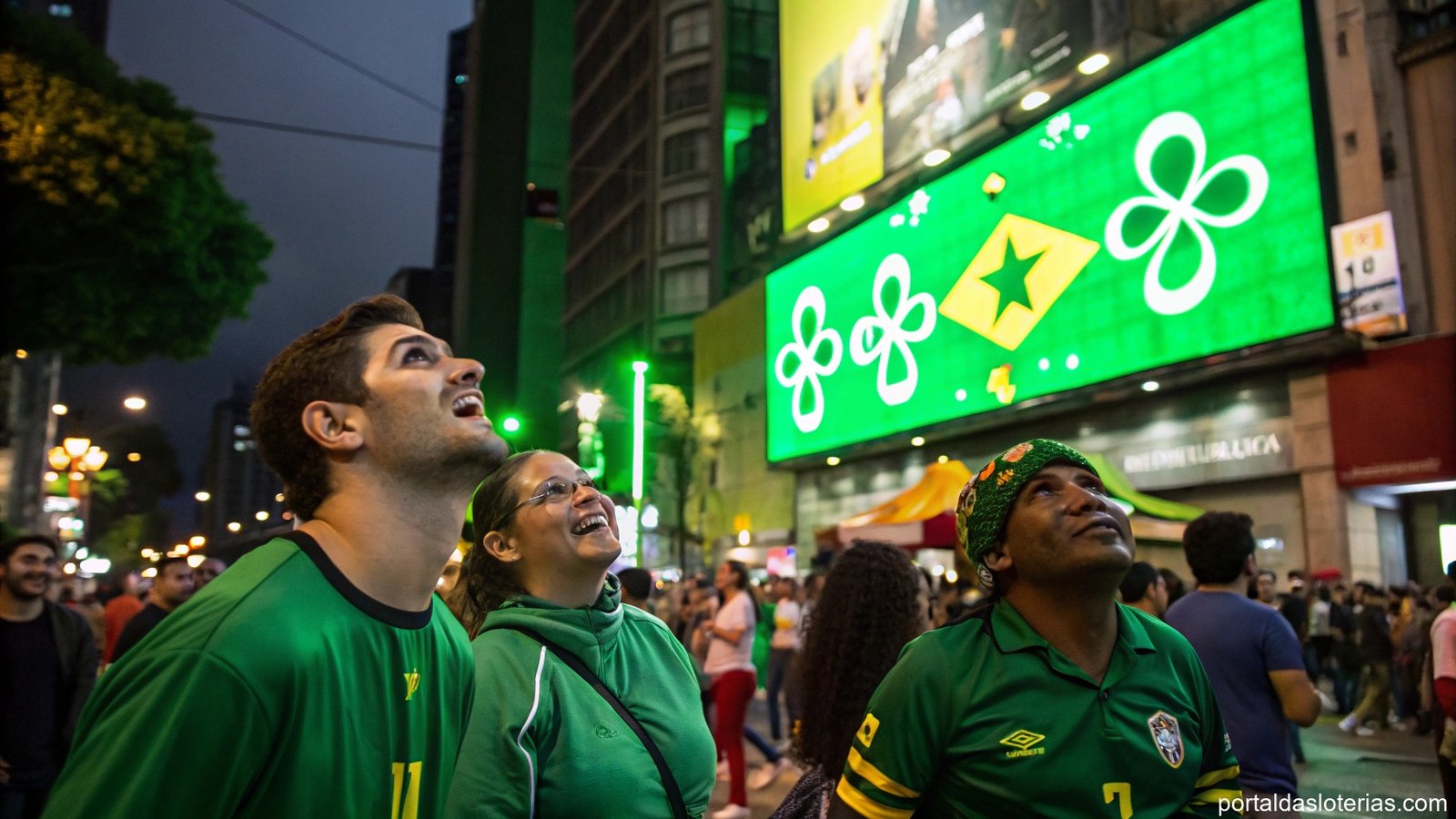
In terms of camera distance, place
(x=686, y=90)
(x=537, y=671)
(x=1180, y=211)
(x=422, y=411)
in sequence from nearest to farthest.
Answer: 1. (x=422, y=411)
2. (x=537, y=671)
3. (x=1180, y=211)
4. (x=686, y=90)

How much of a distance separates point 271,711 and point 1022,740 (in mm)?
1593

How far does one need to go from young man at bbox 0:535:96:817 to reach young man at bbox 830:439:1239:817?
4754 millimetres

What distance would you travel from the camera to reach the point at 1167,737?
7.72ft

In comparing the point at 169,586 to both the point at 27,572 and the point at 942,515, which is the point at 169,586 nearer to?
the point at 27,572

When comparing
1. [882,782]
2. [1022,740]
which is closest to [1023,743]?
[1022,740]

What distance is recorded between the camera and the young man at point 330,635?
143 cm

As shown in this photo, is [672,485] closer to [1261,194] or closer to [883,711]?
[1261,194]

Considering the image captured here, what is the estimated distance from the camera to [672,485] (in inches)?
1842

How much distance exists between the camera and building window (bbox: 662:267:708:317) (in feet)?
172

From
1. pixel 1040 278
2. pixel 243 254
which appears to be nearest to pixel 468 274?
pixel 243 254

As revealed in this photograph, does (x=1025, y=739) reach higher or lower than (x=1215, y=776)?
higher

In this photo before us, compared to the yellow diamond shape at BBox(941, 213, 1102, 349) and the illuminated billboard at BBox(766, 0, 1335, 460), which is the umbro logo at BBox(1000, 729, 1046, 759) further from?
the yellow diamond shape at BBox(941, 213, 1102, 349)

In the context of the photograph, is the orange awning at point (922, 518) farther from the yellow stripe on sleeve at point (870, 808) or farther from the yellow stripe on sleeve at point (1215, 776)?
the yellow stripe on sleeve at point (870, 808)

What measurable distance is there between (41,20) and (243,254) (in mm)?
4640
